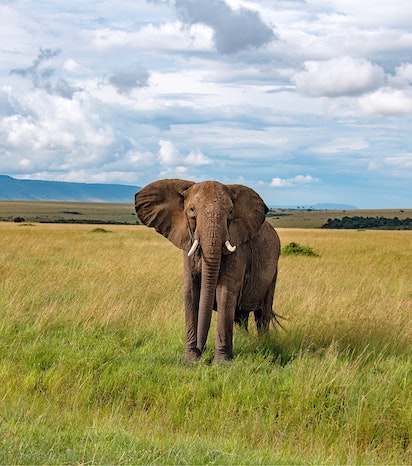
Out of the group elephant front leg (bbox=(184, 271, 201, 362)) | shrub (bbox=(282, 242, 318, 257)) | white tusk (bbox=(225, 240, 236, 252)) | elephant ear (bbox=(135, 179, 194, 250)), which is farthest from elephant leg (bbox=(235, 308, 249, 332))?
shrub (bbox=(282, 242, 318, 257))

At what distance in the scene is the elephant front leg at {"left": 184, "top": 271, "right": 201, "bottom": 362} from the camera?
24.6 ft

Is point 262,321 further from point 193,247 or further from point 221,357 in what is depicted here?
point 193,247

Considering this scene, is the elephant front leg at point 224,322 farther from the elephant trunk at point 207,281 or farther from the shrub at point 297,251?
the shrub at point 297,251

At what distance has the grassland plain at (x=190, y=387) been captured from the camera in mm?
4973

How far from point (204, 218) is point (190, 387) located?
68.9 inches

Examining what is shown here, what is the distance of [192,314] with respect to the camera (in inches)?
298

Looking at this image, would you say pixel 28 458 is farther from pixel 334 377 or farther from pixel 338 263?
pixel 338 263

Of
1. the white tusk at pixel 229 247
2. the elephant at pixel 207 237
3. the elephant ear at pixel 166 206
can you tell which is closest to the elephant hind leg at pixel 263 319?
the elephant at pixel 207 237

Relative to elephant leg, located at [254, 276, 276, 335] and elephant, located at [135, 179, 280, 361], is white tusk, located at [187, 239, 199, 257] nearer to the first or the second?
elephant, located at [135, 179, 280, 361]

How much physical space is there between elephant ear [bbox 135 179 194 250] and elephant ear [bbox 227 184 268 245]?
0.57 m

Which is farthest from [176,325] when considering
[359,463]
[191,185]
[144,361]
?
[359,463]

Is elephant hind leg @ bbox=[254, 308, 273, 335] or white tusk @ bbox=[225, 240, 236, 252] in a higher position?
white tusk @ bbox=[225, 240, 236, 252]

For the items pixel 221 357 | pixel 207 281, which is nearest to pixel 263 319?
pixel 221 357

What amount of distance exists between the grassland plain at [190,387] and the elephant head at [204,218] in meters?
1.01
